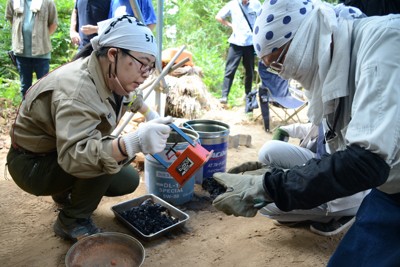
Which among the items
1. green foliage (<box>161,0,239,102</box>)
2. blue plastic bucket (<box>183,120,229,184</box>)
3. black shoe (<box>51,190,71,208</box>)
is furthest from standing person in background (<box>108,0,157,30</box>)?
green foliage (<box>161,0,239,102</box>)

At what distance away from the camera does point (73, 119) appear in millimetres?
1814

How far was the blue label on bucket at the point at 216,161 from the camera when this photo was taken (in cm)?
320

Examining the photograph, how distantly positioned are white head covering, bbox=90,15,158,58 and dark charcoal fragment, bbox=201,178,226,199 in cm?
155

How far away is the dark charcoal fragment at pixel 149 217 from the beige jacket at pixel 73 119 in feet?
2.31

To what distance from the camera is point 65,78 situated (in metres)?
1.92

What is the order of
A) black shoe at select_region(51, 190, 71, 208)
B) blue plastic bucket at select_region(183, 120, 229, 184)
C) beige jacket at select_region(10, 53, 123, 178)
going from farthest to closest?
blue plastic bucket at select_region(183, 120, 229, 184)
black shoe at select_region(51, 190, 71, 208)
beige jacket at select_region(10, 53, 123, 178)

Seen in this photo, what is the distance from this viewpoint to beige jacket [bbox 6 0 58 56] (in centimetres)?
433

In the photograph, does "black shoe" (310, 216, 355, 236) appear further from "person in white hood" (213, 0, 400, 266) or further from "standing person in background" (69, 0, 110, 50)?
"standing person in background" (69, 0, 110, 50)

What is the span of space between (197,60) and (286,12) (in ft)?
21.4

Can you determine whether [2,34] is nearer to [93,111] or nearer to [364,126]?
[93,111]

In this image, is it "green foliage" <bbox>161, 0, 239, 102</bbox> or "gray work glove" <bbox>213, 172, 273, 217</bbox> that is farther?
"green foliage" <bbox>161, 0, 239, 102</bbox>

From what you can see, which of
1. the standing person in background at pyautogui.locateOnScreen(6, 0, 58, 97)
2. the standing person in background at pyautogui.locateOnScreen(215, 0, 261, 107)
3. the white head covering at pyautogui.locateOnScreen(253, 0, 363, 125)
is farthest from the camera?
the standing person in background at pyautogui.locateOnScreen(215, 0, 261, 107)

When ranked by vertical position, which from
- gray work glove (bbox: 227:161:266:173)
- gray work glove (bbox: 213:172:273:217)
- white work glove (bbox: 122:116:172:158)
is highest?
white work glove (bbox: 122:116:172:158)

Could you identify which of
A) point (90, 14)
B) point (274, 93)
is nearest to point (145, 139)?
point (90, 14)
